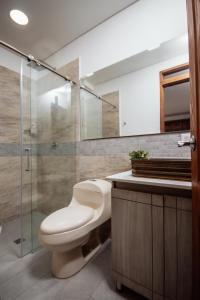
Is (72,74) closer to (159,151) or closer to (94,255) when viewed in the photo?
(159,151)

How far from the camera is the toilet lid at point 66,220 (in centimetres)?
108

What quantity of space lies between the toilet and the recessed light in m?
1.95

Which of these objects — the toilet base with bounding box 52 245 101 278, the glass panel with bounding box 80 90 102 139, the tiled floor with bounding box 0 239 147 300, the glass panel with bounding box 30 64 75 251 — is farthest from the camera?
the glass panel with bounding box 30 64 75 251

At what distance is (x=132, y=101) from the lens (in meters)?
1.57

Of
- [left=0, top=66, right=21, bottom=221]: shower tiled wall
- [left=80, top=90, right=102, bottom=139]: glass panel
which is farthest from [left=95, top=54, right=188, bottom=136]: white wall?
[left=0, top=66, right=21, bottom=221]: shower tiled wall

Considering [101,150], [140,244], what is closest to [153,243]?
[140,244]

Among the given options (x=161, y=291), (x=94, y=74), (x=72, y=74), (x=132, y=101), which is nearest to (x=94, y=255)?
(x=161, y=291)

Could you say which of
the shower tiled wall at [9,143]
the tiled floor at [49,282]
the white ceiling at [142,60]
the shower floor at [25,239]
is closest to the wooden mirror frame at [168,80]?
the white ceiling at [142,60]

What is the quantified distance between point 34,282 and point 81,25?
2.55 metres

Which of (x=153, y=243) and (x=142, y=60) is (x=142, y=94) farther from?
(x=153, y=243)

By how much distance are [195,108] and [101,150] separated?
1.19m

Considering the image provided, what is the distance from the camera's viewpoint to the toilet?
107 cm

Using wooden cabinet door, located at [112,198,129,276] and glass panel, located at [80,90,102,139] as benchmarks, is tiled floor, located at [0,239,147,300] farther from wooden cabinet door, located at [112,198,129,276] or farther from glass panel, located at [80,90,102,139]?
glass panel, located at [80,90,102,139]

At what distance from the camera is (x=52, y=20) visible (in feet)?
5.79
